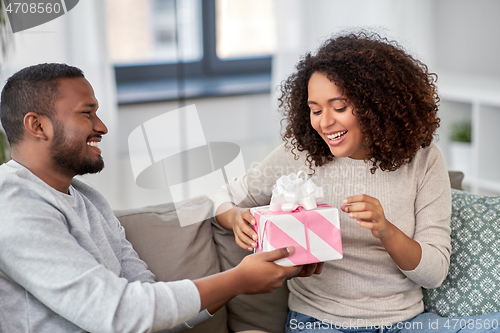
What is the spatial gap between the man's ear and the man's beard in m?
0.02

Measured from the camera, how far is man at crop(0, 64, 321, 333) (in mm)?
925

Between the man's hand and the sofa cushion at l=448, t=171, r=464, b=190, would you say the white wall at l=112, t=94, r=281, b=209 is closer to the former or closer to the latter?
the sofa cushion at l=448, t=171, r=464, b=190

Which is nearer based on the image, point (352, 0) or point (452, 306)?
point (452, 306)

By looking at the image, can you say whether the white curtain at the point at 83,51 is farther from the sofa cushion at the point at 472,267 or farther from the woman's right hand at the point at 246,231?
the sofa cushion at the point at 472,267

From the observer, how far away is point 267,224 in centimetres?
110

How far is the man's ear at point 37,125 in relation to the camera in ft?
3.41

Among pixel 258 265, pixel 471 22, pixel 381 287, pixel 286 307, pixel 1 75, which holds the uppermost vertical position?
pixel 471 22

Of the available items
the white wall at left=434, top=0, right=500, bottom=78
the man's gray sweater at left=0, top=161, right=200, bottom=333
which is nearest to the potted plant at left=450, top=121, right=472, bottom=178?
the white wall at left=434, top=0, right=500, bottom=78

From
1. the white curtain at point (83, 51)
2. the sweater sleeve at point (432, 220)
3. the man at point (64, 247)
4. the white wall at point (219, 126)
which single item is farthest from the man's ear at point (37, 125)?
the white wall at point (219, 126)

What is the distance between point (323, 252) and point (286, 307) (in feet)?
1.64

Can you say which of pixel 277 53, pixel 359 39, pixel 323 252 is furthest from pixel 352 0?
pixel 323 252

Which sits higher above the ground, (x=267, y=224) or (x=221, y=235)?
(x=267, y=224)

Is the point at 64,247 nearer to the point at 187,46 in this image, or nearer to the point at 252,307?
the point at 252,307

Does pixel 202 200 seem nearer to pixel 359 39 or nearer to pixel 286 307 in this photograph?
pixel 286 307
